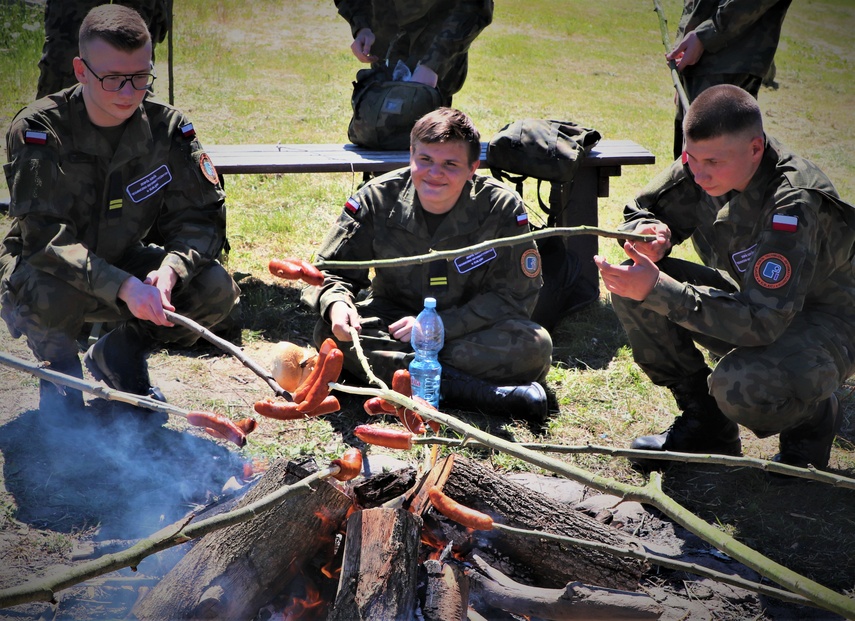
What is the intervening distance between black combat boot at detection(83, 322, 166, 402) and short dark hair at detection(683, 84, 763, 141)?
2.81 metres

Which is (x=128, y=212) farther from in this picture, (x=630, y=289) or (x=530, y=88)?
(x=530, y=88)

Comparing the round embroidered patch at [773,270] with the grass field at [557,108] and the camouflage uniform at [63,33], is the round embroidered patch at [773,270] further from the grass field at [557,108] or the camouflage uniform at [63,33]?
the camouflage uniform at [63,33]

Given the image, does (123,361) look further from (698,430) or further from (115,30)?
(698,430)

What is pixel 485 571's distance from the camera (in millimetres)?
2760

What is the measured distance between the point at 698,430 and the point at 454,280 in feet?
4.85

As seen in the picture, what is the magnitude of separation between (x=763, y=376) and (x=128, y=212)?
3.13 m

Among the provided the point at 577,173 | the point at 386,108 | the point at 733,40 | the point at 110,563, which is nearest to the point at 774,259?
the point at 577,173

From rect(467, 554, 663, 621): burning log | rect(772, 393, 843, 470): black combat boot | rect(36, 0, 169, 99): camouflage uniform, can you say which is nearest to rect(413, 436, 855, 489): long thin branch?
rect(467, 554, 663, 621): burning log

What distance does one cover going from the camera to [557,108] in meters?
12.3

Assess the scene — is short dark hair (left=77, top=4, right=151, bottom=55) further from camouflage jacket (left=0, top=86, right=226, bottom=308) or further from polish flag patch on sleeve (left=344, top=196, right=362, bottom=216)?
polish flag patch on sleeve (left=344, top=196, right=362, bottom=216)

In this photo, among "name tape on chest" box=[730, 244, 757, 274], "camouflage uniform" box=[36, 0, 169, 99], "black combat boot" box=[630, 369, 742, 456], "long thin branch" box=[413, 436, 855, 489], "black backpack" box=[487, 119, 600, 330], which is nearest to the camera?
"long thin branch" box=[413, 436, 855, 489]

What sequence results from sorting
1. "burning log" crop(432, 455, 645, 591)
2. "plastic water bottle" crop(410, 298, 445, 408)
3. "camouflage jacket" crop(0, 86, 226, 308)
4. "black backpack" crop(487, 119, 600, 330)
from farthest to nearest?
"black backpack" crop(487, 119, 600, 330) → "plastic water bottle" crop(410, 298, 445, 408) → "camouflage jacket" crop(0, 86, 226, 308) → "burning log" crop(432, 455, 645, 591)

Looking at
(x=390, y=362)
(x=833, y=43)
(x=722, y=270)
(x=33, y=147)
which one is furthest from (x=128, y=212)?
(x=833, y=43)

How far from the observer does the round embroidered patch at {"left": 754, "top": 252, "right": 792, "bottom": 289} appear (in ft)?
10.9
